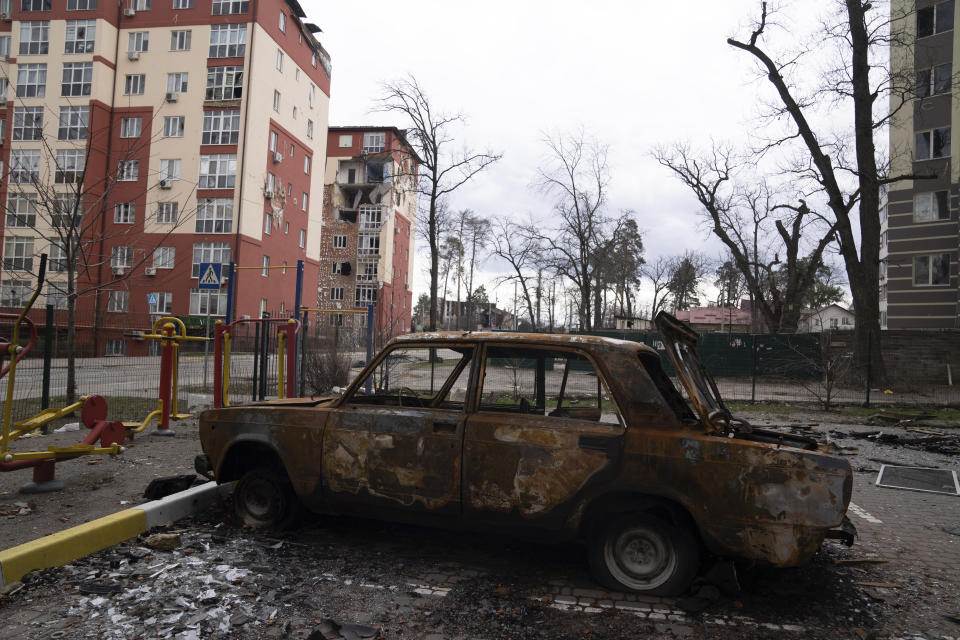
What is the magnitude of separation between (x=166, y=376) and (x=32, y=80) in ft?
137

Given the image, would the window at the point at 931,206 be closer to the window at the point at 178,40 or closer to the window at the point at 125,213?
the window at the point at 178,40

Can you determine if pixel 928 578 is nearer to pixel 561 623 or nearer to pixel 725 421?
pixel 725 421

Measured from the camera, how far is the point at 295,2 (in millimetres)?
40469

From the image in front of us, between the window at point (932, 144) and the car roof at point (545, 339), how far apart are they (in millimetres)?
35859

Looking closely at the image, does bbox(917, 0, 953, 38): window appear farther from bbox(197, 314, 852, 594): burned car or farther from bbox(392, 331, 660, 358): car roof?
bbox(197, 314, 852, 594): burned car

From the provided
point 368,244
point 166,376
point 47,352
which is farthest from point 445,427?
point 368,244

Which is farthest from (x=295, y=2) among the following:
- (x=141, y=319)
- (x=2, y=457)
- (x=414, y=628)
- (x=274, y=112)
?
(x=414, y=628)

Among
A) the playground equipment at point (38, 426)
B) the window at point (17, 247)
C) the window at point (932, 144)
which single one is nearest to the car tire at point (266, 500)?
the playground equipment at point (38, 426)

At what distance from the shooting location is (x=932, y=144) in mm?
30531

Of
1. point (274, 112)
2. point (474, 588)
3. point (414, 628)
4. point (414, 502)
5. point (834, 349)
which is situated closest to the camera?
point (414, 628)

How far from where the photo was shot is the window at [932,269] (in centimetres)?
3066

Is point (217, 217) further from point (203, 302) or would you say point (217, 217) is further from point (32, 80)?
point (32, 80)

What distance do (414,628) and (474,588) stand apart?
0.61m

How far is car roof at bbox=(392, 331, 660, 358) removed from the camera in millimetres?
3911
